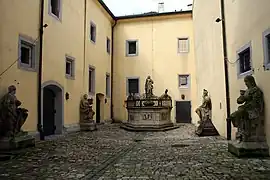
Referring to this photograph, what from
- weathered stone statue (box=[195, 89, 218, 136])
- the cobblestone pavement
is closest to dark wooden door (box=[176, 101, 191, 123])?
weathered stone statue (box=[195, 89, 218, 136])

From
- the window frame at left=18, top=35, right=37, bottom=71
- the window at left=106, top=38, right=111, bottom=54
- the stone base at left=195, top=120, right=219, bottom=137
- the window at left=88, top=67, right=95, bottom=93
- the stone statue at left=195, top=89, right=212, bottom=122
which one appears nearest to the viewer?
the window frame at left=18, top=35, right=37, bottom=71

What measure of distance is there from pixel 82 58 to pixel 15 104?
26.5 feet

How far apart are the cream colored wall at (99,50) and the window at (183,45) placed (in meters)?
5.49

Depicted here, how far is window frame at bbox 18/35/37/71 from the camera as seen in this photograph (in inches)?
406

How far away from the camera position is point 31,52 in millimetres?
11273

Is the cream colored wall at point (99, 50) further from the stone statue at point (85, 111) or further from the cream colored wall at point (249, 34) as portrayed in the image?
the cream colored wall at point (249, 34)

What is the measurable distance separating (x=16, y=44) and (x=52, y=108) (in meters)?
4.22

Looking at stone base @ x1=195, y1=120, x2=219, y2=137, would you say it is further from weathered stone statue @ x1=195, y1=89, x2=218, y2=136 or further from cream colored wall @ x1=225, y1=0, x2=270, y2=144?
cream colored wall @ x1=225, y1=0, x2=270, y2=144

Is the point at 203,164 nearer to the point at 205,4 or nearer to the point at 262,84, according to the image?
the point at 262,84

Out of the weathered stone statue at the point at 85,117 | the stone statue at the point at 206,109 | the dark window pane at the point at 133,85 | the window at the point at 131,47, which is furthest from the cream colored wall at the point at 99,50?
the stone statue at the point at 206,109

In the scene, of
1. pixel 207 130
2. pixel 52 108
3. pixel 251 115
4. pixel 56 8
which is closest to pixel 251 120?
pixel 251 115

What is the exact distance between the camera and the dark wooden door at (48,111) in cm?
1280

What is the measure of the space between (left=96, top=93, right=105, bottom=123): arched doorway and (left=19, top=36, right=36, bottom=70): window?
882cm

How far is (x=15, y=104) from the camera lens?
8906 mm
